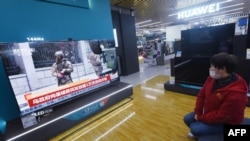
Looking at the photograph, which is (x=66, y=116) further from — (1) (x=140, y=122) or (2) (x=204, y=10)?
(2) (x=204, y=10)

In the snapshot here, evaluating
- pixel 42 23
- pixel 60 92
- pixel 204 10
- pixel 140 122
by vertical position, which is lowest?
pixel 140 122

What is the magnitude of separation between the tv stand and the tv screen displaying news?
16cm

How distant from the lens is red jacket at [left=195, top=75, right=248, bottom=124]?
1.27m

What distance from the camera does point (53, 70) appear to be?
219 cm

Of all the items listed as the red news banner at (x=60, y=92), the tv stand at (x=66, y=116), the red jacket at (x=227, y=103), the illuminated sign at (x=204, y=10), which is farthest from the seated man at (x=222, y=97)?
the illuminated sign at (x=204, y=10)

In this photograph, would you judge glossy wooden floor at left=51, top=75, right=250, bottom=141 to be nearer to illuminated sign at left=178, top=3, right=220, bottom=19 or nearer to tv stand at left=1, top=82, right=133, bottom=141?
tv stand at left=1, top=82, right=133, bottom=141

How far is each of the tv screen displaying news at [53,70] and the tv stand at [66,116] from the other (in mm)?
162

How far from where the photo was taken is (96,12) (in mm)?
3277

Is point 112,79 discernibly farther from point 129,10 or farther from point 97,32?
point 129,10

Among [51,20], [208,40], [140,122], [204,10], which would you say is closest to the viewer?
[140,122]

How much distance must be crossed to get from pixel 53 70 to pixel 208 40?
3.07 meters

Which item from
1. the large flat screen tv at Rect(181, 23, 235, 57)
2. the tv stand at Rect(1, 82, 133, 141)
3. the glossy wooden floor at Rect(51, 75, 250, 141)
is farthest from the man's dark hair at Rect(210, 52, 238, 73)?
the tv stand at Rect(1, 82, 133, 141)

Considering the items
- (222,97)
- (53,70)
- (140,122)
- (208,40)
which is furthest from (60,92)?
(208,40)

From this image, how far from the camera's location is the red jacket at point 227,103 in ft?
4.16
